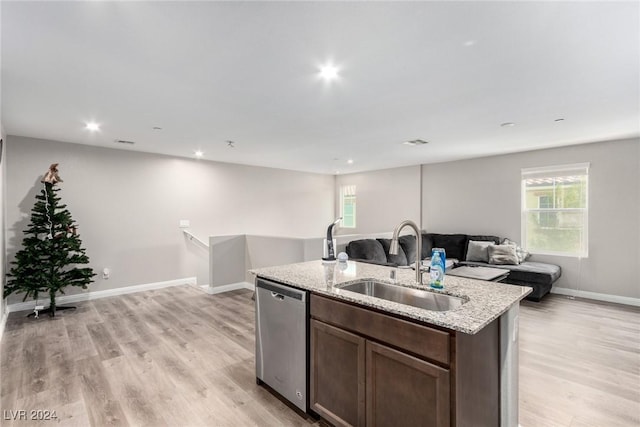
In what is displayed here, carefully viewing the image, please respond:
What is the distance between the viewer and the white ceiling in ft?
5.70

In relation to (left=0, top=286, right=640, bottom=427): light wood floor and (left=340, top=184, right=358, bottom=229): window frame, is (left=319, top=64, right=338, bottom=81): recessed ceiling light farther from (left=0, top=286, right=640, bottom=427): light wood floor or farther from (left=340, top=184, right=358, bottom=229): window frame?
(left=340, top=184, right=358, bottom=229): window frame

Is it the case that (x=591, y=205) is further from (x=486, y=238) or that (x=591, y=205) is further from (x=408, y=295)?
(x=408, y=295)

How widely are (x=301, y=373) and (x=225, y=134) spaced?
10.8ft

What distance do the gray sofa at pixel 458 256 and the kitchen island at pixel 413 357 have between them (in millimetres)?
2223

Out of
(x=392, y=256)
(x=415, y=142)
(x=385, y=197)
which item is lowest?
(x=392, y=256)

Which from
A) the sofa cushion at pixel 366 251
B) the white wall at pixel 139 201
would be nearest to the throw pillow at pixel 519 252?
the sofa cushion at pixel 366 251

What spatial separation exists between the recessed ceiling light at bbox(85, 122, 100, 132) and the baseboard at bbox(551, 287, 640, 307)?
716cm

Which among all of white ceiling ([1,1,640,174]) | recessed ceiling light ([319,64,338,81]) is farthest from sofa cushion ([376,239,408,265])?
recessed ceiling light ([319,64,338,81])

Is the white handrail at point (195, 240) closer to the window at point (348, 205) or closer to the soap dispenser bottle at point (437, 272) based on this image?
the window at point (348, 205)

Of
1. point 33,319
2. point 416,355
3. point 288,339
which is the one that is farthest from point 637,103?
point 33,319

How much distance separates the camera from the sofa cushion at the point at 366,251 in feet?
15.8

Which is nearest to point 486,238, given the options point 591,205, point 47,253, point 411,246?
point 411,246

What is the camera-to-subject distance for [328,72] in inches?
94.8

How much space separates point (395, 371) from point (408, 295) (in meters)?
0.56
